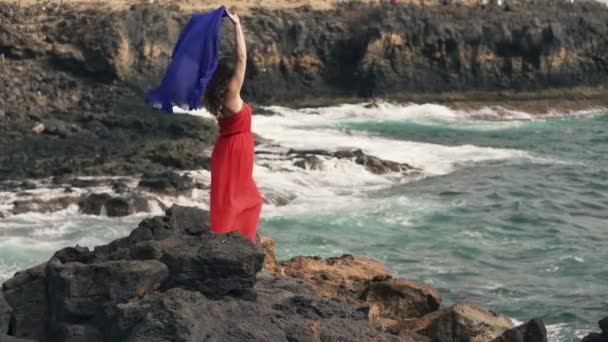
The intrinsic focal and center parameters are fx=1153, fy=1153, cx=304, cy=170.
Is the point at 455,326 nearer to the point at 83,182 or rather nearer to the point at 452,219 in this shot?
the point at 452,219

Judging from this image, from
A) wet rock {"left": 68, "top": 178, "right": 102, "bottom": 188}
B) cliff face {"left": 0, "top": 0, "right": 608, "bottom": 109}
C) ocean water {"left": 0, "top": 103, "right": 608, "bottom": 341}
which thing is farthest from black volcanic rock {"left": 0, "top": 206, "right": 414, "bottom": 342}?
cliff face {"left": 0, "top": 0, "right": 608, "bottom": 109}

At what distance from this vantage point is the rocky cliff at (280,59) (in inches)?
953

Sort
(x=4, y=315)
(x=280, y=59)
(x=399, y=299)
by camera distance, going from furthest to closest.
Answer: (x=280, y=59)
(x=399, y=299)
(x=4, y=315)

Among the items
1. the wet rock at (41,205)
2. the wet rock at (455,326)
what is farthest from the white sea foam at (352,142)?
the wet rock at (455,326)

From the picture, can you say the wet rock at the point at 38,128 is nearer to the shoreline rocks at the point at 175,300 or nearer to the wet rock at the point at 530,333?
the shoreline rocks at the point at 175,300

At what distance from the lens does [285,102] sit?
34.8m

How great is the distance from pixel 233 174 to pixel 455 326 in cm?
255

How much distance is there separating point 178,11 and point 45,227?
20.5 metres

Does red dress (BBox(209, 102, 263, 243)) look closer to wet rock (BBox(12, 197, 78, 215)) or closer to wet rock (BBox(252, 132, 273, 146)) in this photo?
wet rock (BBox(12, 197, 78, 215))

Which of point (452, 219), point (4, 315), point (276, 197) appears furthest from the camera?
point (276, 197)

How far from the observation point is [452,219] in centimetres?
1784

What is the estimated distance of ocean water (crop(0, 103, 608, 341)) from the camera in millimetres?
13305

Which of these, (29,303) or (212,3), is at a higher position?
(212,3)

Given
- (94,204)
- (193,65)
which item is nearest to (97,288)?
(193,65)
